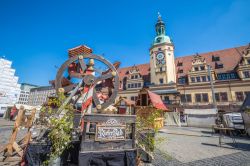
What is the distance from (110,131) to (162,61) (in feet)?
110

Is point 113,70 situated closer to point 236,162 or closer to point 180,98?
point 236,162

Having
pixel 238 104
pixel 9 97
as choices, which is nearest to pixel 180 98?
pixel 238 104

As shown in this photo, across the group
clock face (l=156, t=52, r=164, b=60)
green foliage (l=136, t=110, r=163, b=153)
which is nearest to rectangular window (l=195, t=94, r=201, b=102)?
clock face (l=156, t=52, r=164, b=60)

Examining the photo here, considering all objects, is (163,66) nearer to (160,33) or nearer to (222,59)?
(160,33)

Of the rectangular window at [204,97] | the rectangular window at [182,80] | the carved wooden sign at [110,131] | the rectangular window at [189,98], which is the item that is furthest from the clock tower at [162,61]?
the carved wooden sign at [110,131]

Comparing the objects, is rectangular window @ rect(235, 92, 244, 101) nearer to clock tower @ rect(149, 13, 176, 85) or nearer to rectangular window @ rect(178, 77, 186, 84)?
rectangular window @ rect(178, 77, 186, 84)

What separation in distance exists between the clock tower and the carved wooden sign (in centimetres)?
3152

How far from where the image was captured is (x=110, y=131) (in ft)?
13.2

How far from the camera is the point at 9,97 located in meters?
69.1

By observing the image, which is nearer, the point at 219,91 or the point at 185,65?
the point at 219,91

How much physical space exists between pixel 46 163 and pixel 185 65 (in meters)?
37.4

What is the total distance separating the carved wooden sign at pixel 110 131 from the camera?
3.88 meters

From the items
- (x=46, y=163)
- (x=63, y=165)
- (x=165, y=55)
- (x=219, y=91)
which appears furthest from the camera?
(x=165, y=55)

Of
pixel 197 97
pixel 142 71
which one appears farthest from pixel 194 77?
pixel 142 71
